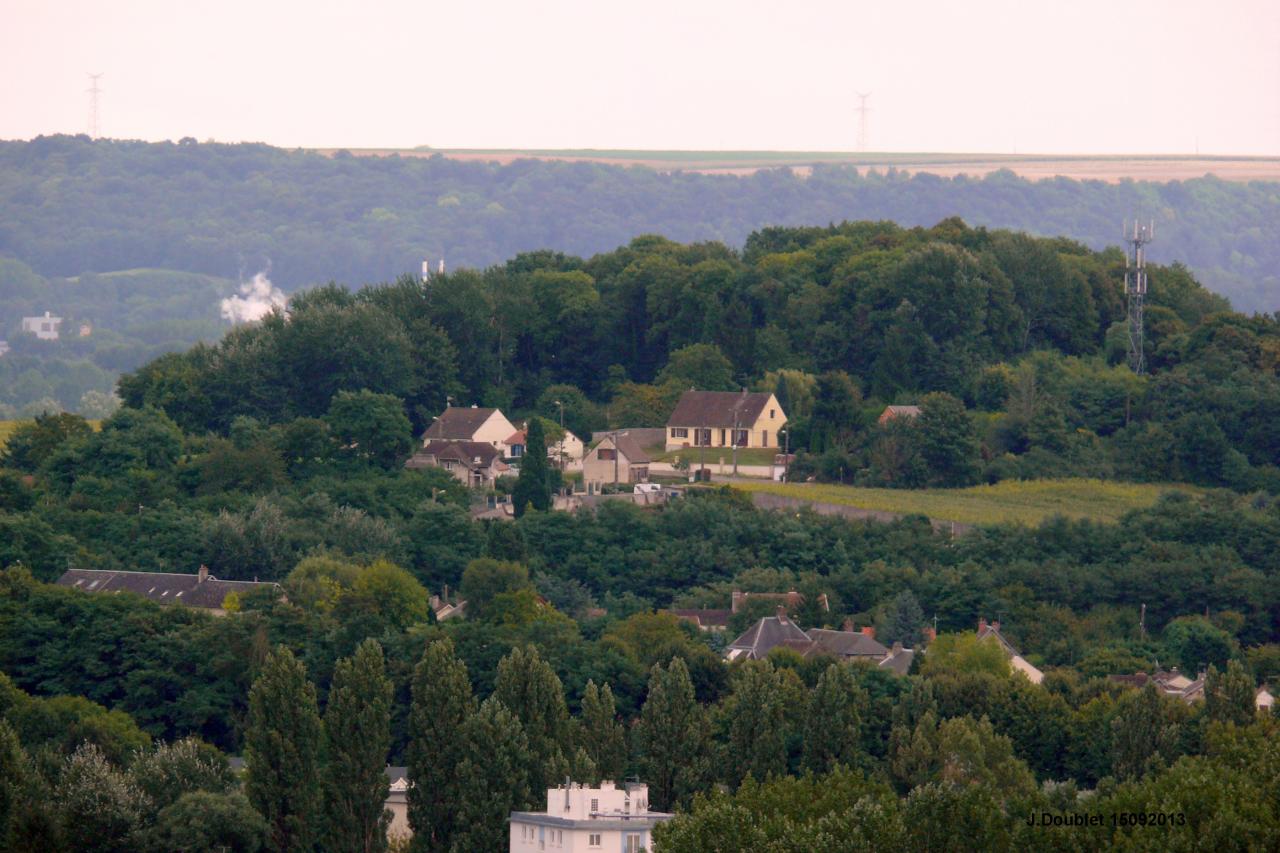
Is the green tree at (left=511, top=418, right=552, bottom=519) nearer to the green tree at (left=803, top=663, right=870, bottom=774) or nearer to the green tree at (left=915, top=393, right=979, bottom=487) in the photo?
the green tree at (left=915, top=393, right=979, bottom=487)

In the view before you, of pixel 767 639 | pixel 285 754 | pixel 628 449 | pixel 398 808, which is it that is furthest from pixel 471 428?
pixel 285 754

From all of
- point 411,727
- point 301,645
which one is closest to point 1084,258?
point 301,645

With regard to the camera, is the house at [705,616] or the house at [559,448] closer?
the house at [705,616]

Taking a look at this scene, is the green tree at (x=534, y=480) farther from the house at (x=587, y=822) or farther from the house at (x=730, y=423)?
the house at (x=587, y=822)

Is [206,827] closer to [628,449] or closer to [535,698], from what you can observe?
[535,698]

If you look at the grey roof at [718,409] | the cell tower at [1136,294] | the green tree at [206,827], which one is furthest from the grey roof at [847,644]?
the cell tower at [1136,294]

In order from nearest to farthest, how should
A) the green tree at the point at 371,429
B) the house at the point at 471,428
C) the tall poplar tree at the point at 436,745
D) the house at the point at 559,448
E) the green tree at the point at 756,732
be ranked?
the tall poplar tree at the point at 436,745
the green tree at the point at 756,732
the green tree at the point at 371,429
the house at the point at 559,448
the house at the point at 471,428
